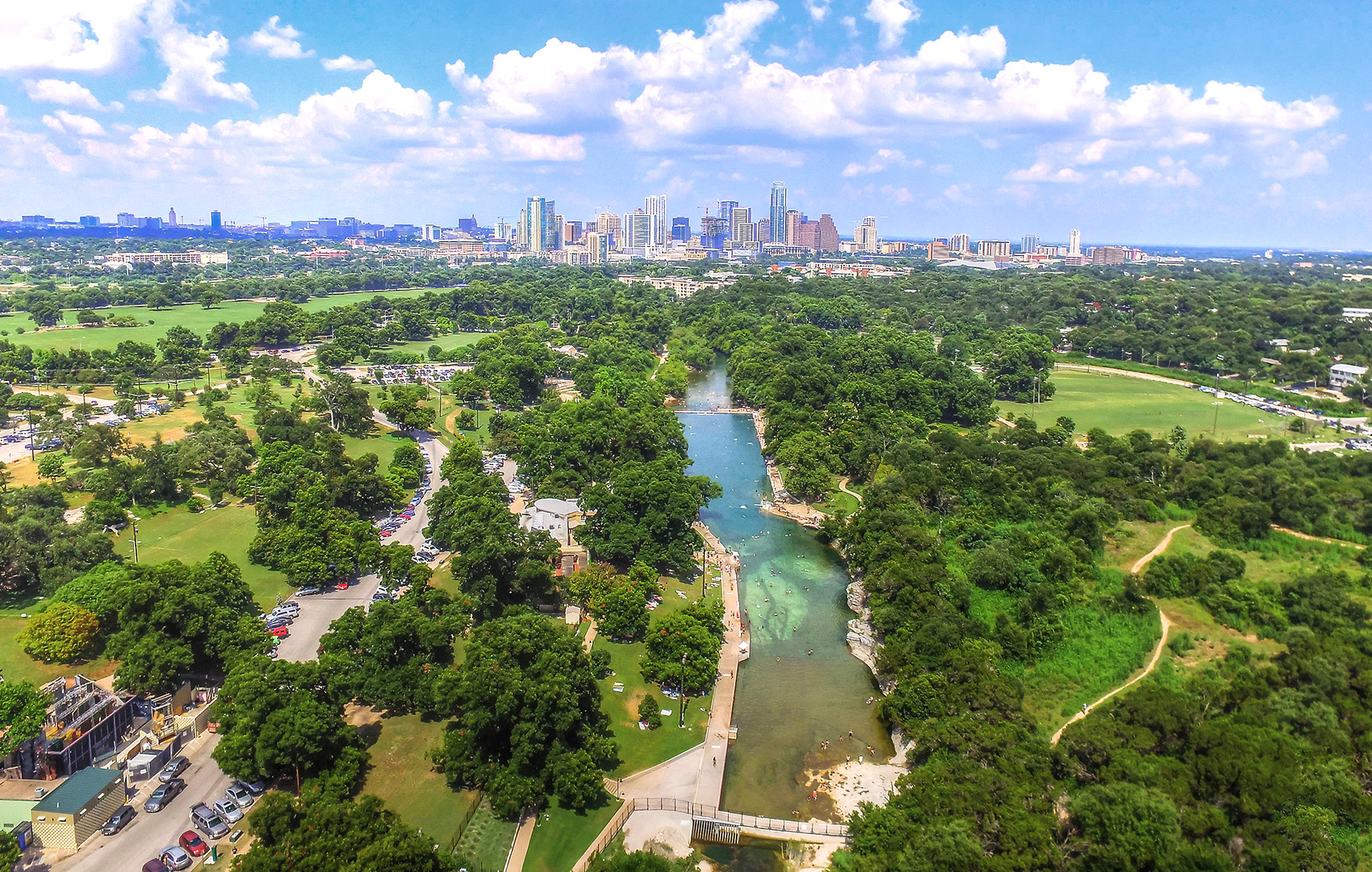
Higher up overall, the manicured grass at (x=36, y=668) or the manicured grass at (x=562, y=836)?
the manicured grass at (x=36, y=668)

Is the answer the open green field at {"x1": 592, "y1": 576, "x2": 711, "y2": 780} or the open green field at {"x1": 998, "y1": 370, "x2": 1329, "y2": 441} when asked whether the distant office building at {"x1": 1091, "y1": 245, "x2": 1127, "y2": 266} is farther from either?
the open green field at {"x1": 592, "y1": 576, "x2": 711, "y2": 780}

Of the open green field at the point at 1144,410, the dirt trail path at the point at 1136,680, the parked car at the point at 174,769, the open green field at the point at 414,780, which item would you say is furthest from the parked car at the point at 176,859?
the open green field at the point at 1144,410

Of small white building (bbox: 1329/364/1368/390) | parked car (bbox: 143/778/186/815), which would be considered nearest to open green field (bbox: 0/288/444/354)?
parked car (bbox: 143/778/186/815)

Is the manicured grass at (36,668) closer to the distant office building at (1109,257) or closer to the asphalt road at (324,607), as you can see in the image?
the asphalt road at (324,607)

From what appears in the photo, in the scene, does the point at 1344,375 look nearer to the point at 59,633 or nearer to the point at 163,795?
the point at 163,795

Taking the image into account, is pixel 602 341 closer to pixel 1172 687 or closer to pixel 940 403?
pixel 940 403

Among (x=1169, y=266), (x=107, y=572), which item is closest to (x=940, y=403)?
(x=107, y=572)
